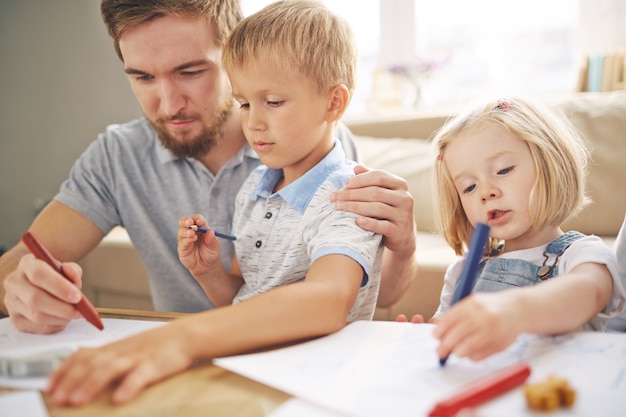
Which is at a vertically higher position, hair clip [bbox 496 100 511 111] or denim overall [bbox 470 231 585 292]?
hair clip [bbox 496 100 511 111]

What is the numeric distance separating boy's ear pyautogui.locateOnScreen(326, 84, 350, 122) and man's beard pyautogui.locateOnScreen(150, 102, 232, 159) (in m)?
0.40

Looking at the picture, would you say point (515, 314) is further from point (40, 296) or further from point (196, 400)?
point (40, 296)

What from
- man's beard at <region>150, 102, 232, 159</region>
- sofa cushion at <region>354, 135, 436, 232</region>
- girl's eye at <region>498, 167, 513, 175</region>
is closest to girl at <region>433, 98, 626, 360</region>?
girl's eye at <region>498, 167, 513, 175</region>

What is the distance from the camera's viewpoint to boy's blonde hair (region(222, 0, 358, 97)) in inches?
36.7

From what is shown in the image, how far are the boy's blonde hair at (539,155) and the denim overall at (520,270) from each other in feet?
0.13

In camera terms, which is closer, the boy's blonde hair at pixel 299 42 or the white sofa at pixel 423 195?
the boy's blonde hair at pixel 299 42

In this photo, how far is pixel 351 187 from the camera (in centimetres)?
91

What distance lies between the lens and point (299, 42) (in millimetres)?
933

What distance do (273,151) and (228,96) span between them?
16.9 inches

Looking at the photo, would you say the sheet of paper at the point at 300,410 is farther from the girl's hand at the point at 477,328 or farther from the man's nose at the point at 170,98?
the man's nose at the point at 170,98

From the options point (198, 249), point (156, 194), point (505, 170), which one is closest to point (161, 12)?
point (156, 194)

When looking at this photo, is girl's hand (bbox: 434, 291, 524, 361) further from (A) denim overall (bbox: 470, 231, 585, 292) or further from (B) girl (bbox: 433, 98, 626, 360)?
(A) denim overall (bbox: 470, 231, 585, 292)

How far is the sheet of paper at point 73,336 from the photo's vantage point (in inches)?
29.3

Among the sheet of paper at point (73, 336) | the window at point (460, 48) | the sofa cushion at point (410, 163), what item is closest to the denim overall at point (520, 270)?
the sheet of paper at point (73, 336)
